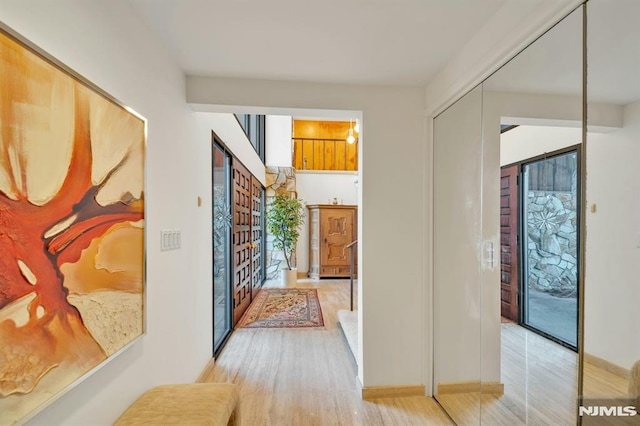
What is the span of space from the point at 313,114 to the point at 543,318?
1.98 meters

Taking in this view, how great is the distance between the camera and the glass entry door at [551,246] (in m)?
1.16

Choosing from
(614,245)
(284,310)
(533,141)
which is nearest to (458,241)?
(533,141)

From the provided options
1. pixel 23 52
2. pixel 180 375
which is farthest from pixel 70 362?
pixel 180 375

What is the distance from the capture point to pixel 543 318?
1.31 m

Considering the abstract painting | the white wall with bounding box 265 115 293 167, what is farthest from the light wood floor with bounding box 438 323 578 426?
the white wall with bounding box 265 115 293 167

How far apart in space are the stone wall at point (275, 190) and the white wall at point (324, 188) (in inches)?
19.4

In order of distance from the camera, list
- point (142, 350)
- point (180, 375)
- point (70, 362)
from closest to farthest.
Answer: point (70, 362) < point (142, 350) < point (180, 375)

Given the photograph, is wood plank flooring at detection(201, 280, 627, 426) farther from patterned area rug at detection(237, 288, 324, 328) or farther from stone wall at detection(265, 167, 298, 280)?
stone wall at detection(265, 167, 298, 280)

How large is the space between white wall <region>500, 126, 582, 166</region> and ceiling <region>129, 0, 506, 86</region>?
65cm

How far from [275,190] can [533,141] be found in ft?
18.7

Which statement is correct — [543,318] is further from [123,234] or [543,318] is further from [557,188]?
[123,234]

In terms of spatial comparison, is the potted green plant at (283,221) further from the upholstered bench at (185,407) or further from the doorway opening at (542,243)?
the doorway opening at (542,243)

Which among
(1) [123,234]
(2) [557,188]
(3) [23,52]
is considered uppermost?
(3) [23,52]

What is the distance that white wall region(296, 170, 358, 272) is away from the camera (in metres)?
7.30
